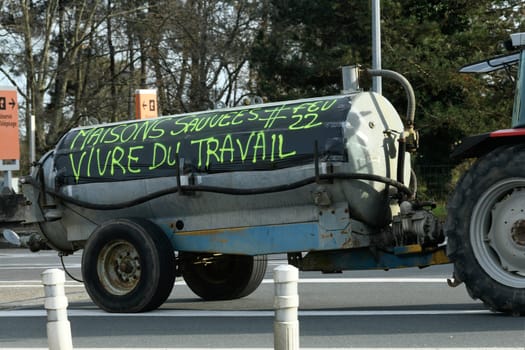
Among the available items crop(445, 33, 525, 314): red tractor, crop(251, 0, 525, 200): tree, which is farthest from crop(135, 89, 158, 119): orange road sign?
crop(251, 0, 525, 200): tree

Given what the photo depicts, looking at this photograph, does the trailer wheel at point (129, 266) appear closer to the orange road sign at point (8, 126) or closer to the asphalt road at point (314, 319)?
the asphalt road at point (314, 319)

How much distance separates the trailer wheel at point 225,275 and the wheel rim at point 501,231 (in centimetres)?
327

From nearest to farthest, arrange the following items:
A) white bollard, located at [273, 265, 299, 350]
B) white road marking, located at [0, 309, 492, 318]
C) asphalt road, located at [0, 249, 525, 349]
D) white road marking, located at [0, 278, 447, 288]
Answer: white bollard, located at [273, 265, 299, 350] < asphalt road, located at [0, 249, 525, 349] < white road marking, located at [0, 309, 492, 318] < white road marking, located at [0, 278, 447, 288]

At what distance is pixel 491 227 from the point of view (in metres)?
9.02

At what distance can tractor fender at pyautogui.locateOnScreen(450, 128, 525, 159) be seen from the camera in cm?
887

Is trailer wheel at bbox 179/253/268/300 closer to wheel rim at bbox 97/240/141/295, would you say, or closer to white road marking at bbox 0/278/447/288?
wheel rim at bbox 97/240/141/295

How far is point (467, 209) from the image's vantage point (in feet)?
29.5

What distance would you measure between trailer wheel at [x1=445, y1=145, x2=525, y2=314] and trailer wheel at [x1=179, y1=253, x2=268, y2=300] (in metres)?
3.17

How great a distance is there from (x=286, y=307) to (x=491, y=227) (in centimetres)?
319

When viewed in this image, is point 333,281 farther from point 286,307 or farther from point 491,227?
point 286,307

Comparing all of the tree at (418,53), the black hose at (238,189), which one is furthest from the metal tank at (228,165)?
the tree at (418,53)

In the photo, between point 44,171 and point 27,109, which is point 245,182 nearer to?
point 44,171

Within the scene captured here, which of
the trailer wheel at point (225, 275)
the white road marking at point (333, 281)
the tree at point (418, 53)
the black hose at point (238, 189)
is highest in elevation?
the tree at point (418, 53)

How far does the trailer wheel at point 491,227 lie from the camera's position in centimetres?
877
